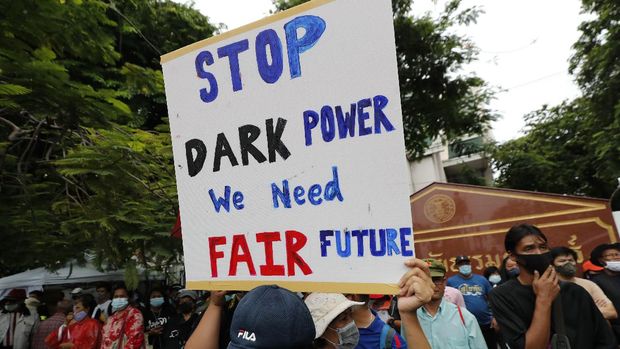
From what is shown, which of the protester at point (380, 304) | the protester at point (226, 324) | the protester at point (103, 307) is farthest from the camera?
the protester at point (103, 307)

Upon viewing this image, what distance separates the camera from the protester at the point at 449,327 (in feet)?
9.53

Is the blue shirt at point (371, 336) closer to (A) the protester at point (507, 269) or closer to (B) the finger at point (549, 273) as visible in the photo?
(B) the finger at point (549, 273)

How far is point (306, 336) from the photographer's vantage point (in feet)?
4.29

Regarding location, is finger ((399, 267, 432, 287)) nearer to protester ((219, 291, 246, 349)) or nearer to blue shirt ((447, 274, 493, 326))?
protester ((219, 291, 246, 349))

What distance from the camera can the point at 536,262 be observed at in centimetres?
230

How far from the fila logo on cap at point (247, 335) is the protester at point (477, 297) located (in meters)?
4.68

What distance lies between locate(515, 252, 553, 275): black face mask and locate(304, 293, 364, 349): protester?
0.94m

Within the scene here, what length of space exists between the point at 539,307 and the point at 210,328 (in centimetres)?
153

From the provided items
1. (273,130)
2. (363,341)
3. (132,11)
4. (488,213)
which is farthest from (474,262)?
(132,11)

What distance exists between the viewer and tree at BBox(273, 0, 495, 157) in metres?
11.2

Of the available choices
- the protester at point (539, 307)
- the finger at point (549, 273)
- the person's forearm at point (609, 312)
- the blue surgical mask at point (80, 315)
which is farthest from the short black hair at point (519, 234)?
the blue surgical mask at point (80, 315)

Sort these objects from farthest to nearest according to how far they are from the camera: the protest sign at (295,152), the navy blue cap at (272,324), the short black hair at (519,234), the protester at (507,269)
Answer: the protester at (507,269), the short black hair at (519,234), the protest sign at (295,152), the navy blue cap at (272,324)

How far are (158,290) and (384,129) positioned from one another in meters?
7.09

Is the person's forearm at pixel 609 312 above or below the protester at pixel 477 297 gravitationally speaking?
above
